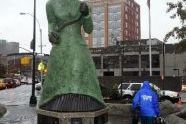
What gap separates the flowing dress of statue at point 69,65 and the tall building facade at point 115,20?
262 feet

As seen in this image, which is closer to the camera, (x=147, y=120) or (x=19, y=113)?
(x=147, y=120)

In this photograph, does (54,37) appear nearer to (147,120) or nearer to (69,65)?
(69,65)

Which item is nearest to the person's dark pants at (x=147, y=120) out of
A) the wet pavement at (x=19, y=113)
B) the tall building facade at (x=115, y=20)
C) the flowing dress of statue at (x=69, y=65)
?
the flowing dress of statue at (x=69, y=65)

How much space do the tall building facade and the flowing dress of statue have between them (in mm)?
79786

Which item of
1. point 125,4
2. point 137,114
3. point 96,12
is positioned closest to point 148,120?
point 137,114

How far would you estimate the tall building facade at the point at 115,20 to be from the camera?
95875 mm

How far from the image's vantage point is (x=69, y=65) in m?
6.91

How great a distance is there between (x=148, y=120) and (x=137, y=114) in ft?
1.68

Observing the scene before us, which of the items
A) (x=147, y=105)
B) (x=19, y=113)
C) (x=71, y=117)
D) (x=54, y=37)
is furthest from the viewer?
(x=19, y=113)

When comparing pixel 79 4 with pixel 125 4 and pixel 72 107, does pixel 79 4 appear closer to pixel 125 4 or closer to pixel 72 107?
pixel 72 107

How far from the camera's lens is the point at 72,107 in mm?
6711

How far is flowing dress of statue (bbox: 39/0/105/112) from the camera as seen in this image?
22.5 ft

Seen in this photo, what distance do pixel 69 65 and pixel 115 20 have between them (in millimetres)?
99581

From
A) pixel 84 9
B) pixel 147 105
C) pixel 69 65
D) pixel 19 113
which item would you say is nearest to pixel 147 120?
pixel 147 105
